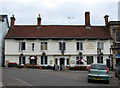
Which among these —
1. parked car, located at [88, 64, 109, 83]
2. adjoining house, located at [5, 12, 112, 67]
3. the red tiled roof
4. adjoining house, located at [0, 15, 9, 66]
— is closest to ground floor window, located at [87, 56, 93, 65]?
adjoining house, located at [5, 12, 112, 67]

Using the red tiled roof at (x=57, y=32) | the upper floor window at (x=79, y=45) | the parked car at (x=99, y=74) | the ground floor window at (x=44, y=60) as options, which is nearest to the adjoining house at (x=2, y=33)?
the red tiled roof at (x=57, y=32)

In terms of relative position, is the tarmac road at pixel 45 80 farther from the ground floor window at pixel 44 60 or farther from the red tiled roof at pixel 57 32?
the red tiled roof at pixel 57 32

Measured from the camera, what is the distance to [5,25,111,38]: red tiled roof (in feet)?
111

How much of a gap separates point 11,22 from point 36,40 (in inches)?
309

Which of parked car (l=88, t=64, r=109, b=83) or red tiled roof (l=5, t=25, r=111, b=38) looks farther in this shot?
red tiled roof (l=5, t=25, r=111, b=38)

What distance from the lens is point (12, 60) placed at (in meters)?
33.6

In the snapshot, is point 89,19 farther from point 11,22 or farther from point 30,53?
point 11,22

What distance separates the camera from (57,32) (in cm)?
3525

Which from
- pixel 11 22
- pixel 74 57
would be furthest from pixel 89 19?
pixel 11 22

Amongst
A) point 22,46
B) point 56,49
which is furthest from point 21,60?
point 56,49

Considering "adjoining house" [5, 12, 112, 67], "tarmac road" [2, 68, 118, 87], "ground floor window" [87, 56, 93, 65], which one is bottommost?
"tarmac road" [2, 68, 118, 87]

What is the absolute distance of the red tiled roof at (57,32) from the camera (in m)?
33.8

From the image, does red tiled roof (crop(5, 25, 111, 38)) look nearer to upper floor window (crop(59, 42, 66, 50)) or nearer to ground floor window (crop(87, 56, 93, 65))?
upper floor window (crop(59, 42, 66, 50))

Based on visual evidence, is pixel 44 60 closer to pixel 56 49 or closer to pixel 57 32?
pixel 56 49
